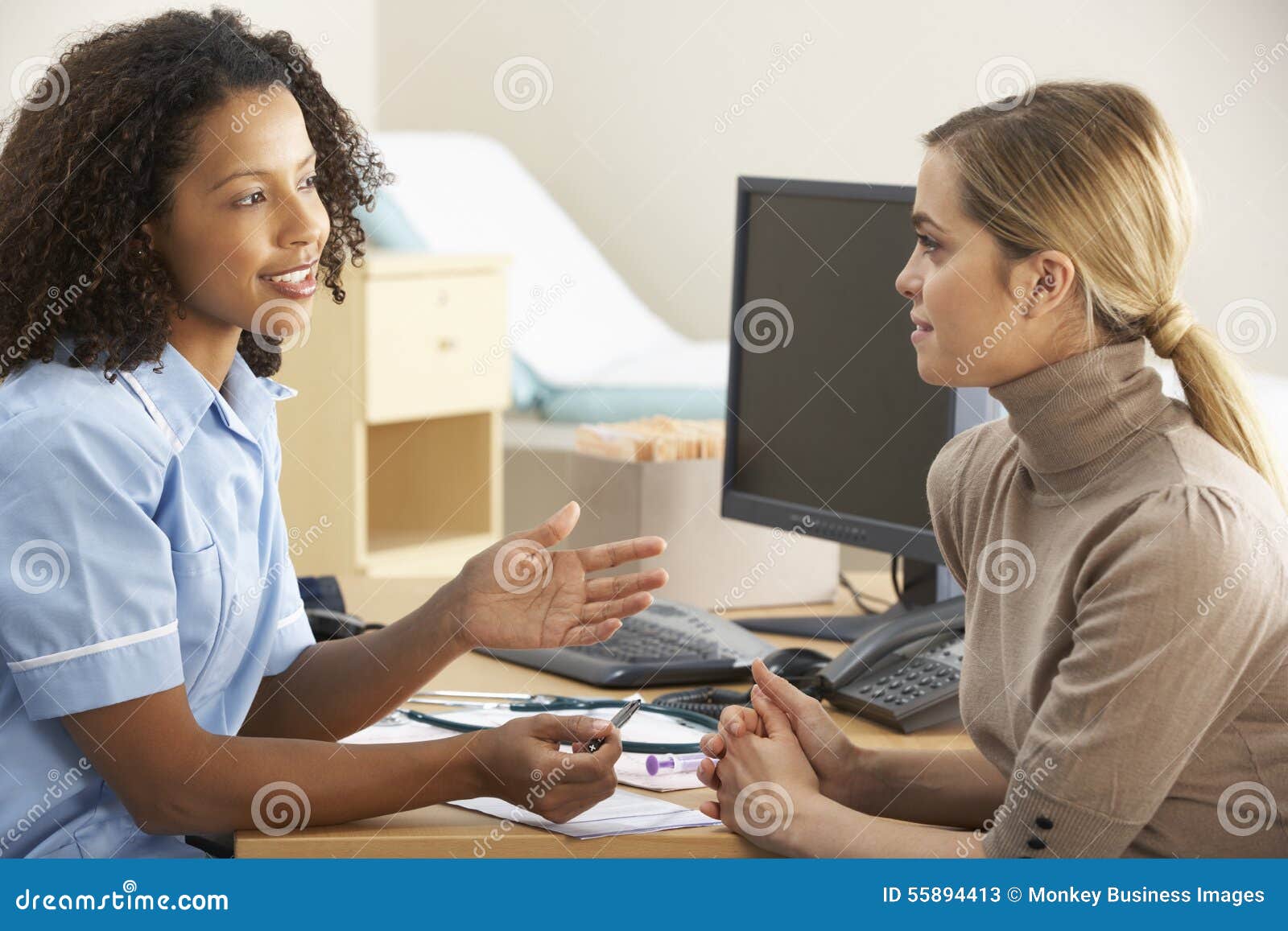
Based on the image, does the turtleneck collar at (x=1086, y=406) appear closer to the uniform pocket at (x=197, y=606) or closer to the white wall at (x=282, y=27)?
the uniform pocket at (x=197, y=606)

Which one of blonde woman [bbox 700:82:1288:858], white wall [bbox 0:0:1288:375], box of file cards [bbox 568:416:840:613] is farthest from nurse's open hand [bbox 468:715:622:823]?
white wall [bbox 0:0:1288:375]

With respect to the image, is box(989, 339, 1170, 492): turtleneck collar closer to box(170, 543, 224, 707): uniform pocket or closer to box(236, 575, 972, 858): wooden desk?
box(236, 575, 972, 858): wooden desk

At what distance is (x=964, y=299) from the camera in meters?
1.20

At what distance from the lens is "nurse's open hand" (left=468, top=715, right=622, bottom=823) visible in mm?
1206

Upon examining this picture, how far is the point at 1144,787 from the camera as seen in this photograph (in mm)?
1034

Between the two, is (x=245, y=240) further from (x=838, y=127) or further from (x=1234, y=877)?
(x=838, y=127)

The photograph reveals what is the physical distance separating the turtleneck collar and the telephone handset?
0.38 meters

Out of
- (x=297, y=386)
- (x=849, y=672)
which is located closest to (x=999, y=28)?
(x=297, y=386)

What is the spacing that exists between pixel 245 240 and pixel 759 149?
351cm

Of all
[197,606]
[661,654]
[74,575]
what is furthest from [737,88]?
Result: [74,575]

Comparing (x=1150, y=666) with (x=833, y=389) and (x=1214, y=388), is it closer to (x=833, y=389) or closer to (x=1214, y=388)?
(x=1214, y=388)

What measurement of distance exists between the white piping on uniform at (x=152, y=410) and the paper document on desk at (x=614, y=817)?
39cm

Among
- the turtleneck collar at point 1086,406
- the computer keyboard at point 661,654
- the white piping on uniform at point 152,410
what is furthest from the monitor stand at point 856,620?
the white piping on uniform at point 152,410

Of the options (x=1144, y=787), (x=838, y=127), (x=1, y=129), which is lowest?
(x=1144, y=787)
